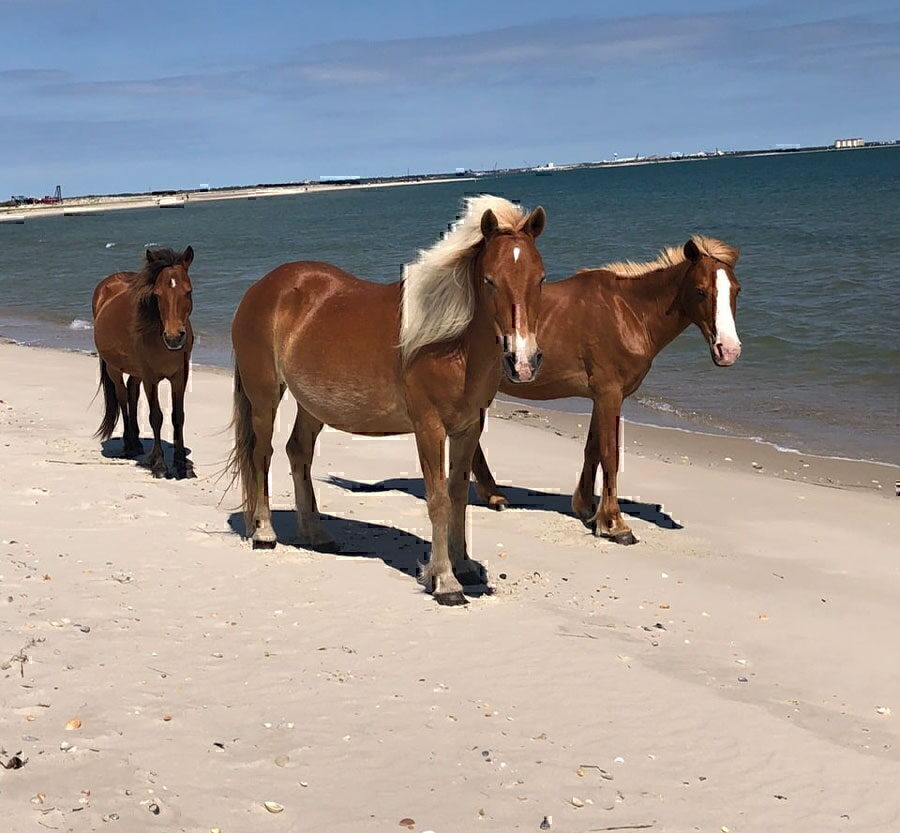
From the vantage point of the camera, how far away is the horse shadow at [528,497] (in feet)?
27.6

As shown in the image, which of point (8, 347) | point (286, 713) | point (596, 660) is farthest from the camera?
point (8, 347)

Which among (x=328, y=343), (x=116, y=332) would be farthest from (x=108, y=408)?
(x=328, y=343)

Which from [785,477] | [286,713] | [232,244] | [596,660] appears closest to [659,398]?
[785,477]

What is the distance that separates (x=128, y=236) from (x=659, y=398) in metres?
71.0

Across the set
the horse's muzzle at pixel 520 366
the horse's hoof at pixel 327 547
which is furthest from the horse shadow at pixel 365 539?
the horse's muzzle at pixel 520 366

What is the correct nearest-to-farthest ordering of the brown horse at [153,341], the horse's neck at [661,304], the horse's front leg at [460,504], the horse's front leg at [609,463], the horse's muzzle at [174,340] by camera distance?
the horse's front leg at [460,504] < the horse's front leg at [609,463] < the horse's neck at [661,304] < the horse's muzzle at [174,340] < the brown horse at [153,341]

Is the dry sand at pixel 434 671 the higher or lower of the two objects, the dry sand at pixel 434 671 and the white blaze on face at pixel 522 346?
the lower

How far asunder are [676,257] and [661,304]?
411 millimetres

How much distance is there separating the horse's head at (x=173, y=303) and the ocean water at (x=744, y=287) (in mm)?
4472

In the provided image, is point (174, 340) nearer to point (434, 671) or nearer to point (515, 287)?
point (515, 287)

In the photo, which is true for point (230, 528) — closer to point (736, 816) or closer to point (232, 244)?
point (736, 816)

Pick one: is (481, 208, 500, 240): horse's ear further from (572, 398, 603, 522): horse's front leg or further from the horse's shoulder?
the horse's shoulder

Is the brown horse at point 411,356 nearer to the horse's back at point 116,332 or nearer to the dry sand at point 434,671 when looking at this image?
the dry sand at point 434,671

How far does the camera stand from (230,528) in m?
7.28
